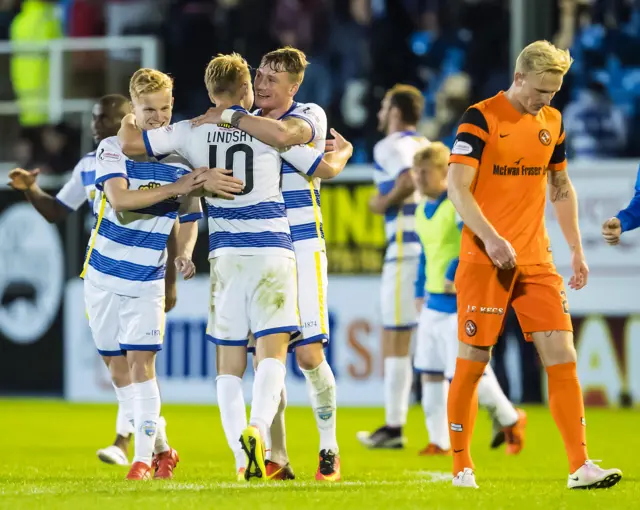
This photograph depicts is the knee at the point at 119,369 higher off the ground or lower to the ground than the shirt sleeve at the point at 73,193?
lower

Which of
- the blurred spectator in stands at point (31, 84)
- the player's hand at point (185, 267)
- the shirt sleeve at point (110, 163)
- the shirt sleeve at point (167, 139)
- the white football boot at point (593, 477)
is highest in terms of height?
the blurred spectator in stands at point (31, 84)

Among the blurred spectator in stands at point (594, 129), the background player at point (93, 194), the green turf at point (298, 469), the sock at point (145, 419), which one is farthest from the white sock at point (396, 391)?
the blurred spectator in stands at point (594, 129)

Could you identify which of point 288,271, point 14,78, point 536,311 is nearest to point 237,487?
point 288,271

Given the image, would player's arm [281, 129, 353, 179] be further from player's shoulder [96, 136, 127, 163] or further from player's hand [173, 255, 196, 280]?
player's shoulder [96, 136, 127, 163]

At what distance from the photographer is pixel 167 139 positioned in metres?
6.34

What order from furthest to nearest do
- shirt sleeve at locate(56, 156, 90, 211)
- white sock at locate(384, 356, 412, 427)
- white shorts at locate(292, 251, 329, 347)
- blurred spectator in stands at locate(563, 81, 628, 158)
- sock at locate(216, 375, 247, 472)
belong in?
blurred spectator in stands at locate(563, 81, 628, 158)
white sock at locate(384, 356, 412, 427)
shirt sleeve at locate(56, 156, 90, 211)
white shorts at locate(292, 251, 329, 347)
sock at locate(216, 375, 247, 472)

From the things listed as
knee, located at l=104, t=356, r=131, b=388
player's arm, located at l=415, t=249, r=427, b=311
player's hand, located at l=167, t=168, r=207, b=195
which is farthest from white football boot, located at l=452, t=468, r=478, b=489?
player's arm, located at l=415, t=249, r=427, b=311

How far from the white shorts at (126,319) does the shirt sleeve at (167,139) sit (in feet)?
2.83

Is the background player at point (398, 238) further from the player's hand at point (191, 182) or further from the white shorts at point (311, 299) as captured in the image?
the player's hand at point (191, 182)

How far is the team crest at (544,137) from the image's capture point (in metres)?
6.13

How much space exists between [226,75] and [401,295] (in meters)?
3.39

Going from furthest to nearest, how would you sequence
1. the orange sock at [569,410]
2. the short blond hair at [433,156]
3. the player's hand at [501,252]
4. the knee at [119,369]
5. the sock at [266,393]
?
the short blond hair at [433,156]
the knee at [119,369]
the sock at [266,393]
the orange sock at [569,410]
the player's hand at [501,252]

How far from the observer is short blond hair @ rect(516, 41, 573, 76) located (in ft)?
19.6

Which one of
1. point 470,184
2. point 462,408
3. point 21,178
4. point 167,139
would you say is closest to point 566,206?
point 470,184
